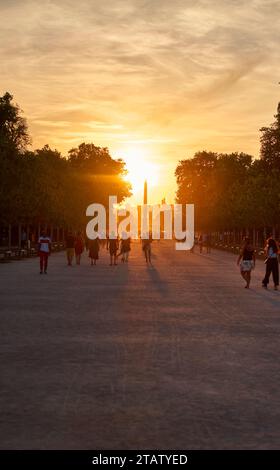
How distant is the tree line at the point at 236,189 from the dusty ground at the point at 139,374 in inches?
1255

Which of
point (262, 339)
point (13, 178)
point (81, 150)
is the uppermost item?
point (81, 150)

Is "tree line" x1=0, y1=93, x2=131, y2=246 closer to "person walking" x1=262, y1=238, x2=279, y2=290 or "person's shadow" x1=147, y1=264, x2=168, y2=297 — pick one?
"person's shadow" x1=147, y1=264, x2=168, y2=297

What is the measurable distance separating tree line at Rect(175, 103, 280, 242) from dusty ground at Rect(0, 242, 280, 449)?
31.9 meters

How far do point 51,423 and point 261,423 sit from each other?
1762 millimetres

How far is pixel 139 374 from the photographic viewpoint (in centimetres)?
930

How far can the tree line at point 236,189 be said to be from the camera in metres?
54.8

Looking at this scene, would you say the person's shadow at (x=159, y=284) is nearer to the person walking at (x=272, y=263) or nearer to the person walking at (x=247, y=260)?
the person walking at (x=247, y=260)

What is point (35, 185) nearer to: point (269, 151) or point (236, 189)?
point (269, 151)

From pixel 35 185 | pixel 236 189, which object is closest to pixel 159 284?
pixel 35 185

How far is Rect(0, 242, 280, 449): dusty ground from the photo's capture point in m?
6.59

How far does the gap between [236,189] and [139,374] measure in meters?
77.9

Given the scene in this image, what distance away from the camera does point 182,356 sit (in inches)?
419
